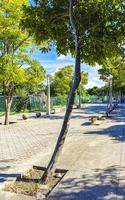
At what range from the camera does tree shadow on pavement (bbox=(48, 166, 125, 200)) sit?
759 cm

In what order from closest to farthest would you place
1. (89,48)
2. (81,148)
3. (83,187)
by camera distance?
(83,187), (89,48), (81,148)

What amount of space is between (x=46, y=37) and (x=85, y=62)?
1283 mm

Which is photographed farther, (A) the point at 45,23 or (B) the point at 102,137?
(B) the point at 102,137

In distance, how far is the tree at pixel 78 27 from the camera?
891 cm

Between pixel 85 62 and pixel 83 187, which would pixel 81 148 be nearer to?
pixel 85 62

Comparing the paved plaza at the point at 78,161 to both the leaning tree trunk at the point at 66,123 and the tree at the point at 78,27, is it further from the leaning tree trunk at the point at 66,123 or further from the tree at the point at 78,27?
the tree at the point at 78,27

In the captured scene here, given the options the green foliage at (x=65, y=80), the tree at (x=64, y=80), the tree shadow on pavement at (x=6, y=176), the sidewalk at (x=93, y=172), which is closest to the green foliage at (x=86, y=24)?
the sidewalk at (x=93, y=172)

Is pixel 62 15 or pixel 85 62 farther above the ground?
pixel 62 15

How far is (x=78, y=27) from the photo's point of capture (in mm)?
9477

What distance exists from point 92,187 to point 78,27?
3.77 metres

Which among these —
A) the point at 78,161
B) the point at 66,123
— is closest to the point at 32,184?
the point at 66,123

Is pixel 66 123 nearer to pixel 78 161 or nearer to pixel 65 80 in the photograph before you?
pixel 78 161

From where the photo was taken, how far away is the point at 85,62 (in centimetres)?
1036

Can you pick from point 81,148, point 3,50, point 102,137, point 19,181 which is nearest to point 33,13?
point 19,181
